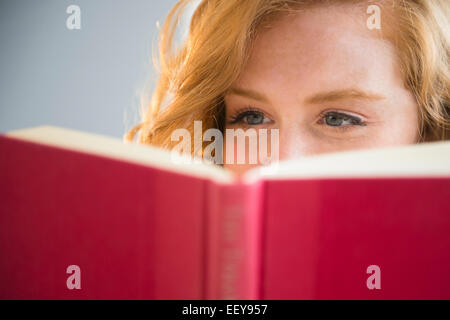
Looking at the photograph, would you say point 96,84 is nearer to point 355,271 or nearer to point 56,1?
point 56,1

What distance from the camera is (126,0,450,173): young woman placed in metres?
0.82

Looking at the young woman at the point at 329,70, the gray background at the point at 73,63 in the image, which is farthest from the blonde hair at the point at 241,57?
the gray background at the point at 73,63

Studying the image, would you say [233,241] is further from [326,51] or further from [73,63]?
[73,63]

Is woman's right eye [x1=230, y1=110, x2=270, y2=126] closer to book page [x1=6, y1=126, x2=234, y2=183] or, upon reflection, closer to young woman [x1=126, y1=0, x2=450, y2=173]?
young woman [x1=126, y1=0, x2=450, y2=173]

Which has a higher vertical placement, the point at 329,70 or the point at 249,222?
the point at 329,70

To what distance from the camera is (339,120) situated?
34.1 inches

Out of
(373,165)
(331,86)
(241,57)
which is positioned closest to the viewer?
(373,165)

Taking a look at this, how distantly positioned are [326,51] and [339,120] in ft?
0.51

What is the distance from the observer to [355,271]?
1.44 feet

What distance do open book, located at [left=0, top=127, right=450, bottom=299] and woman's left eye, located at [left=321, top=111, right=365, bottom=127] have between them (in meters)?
0.42

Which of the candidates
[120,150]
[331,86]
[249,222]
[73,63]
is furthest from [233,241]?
[73,63]

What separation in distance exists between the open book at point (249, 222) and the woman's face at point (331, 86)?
40cm
